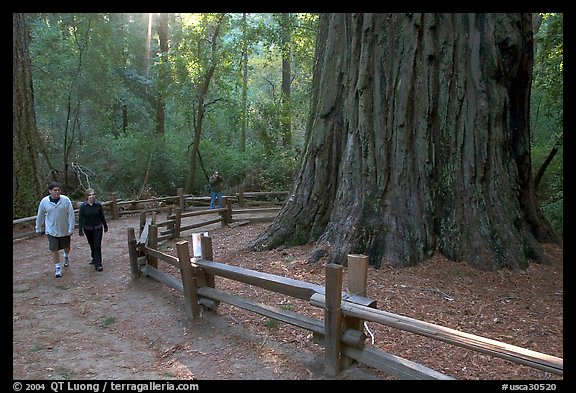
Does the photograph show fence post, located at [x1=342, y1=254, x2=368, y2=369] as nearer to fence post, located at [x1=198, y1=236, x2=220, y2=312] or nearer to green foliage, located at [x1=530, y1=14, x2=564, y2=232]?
fence post, located at [x1=198, y1=236, x2=220, y2=312]

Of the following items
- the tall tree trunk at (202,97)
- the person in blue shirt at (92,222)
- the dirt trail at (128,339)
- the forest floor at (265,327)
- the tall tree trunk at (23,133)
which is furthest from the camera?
the tall tree trunk at (202,97)

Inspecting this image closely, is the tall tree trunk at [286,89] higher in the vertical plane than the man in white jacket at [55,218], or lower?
higher

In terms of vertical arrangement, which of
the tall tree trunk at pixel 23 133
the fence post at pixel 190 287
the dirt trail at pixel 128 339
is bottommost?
the dirt trail at pixel 128 339

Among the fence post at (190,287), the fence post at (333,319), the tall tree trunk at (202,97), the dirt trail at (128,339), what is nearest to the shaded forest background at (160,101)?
the tall tree trunk at (202,97)

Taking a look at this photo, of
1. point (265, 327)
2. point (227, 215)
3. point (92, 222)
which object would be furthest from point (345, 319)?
point (227, 215)

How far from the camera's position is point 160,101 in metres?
22.3

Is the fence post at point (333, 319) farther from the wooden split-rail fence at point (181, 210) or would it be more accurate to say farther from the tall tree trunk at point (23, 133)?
the tall tree trunk at point (23, 133)

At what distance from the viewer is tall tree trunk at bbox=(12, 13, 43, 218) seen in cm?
1285

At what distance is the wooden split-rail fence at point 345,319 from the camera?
3.06 m

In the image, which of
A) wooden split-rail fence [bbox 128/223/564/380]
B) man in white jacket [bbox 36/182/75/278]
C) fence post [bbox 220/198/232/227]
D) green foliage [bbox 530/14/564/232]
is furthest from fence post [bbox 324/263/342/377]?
fence post [bbox 220/198/232/227]

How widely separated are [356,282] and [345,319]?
0.37 metres

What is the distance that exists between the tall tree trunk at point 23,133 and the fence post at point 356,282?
40.5ft

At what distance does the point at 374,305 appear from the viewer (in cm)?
403

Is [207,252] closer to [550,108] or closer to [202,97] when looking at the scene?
[550,108]
